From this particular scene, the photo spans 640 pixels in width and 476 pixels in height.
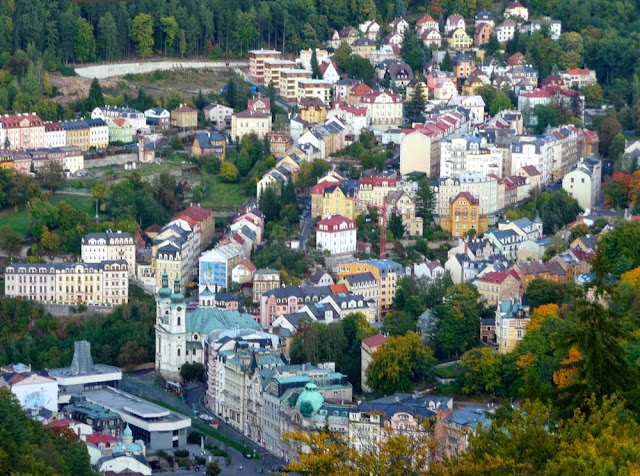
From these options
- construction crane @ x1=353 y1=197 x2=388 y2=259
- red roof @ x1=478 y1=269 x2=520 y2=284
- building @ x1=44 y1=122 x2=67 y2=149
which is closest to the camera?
red roof @ x1=478 y1=269 x2=520 y2=284

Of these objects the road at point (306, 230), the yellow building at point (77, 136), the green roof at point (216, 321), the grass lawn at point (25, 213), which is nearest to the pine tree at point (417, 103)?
the road at point (306, 230)

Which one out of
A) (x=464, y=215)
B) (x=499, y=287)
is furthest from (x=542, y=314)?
(x=464, y=215)

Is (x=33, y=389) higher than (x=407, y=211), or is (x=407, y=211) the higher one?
(x=407, y=211)

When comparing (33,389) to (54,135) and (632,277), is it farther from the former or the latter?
(54,135)

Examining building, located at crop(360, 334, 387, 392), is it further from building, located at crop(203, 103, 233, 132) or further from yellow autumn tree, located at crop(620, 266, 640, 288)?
building, located at crop(203, 103, 233, 132)

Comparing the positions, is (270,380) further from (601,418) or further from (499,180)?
(601,418)

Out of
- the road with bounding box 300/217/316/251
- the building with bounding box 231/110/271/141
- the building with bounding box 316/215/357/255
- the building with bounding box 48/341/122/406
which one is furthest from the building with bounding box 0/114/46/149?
the building with bounding box 48/341/122/406
